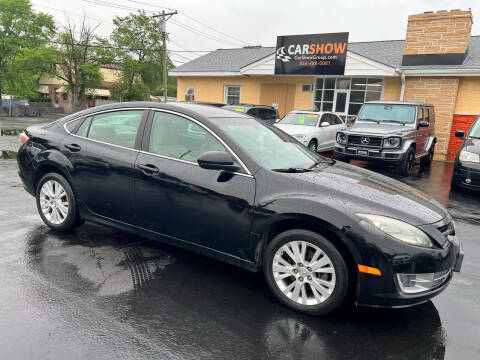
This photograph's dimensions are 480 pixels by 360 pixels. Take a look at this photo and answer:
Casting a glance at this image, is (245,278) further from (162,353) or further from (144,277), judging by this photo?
(162,353)

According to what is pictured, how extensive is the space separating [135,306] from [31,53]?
43.2 m

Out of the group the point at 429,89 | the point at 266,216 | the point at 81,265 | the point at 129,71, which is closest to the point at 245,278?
the point at 266,216

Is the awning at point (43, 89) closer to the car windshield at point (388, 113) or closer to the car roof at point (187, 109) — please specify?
the car windshield at point (388, 113)

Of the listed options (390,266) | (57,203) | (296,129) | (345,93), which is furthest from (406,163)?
(57,203)

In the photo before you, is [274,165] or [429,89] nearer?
[274,165]

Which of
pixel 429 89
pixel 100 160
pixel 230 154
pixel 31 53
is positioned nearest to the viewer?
pixel 230 154

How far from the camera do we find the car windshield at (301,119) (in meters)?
12.1

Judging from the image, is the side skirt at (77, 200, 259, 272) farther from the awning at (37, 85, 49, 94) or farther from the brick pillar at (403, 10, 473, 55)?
the awning at (37, 85, 49, 94)

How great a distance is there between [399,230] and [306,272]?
30.3 inches

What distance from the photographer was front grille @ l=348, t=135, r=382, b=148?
9.46 m

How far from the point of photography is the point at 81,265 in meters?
3.68

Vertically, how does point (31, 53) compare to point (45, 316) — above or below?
above

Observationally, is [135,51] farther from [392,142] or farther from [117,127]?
[117,127]

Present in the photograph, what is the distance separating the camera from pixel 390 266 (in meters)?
2.73
